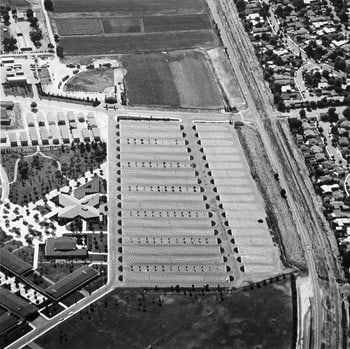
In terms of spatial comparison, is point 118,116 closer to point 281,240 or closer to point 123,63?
point 123,63

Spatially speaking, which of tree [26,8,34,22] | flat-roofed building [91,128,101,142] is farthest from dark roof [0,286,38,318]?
tree [26,8,34,22]

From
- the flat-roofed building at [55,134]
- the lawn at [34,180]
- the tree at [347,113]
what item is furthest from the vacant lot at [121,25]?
the tree at [347,113]

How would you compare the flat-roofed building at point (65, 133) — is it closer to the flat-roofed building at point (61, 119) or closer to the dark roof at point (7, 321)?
the flat-roofed building at point (61, 119)

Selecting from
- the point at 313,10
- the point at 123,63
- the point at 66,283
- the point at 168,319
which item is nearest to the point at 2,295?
the point at 66,283

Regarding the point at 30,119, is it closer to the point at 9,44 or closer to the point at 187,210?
the point at 9,44

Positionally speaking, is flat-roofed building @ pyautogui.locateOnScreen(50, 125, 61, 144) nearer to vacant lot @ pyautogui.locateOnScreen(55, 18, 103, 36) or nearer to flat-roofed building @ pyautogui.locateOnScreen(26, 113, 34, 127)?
flat-roofed building @ pyautogui.locateOnScreen(26, 113, 34, 127)
